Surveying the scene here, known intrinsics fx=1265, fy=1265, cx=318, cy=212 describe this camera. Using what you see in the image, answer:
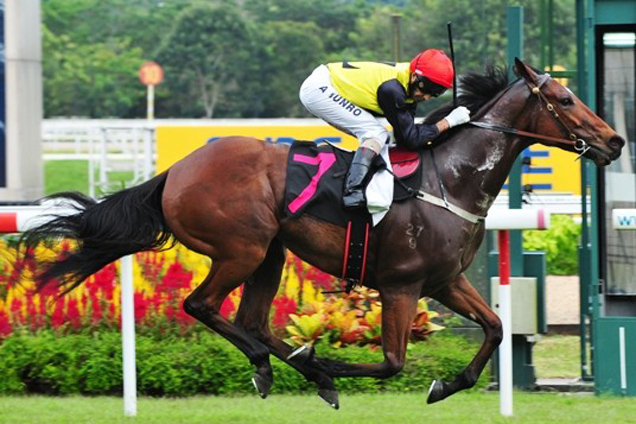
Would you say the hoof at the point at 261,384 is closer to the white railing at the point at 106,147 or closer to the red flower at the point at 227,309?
the red flower at the point at 227,309

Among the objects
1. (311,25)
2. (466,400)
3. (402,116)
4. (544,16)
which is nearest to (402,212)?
(402,116)

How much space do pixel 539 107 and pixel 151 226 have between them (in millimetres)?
2038

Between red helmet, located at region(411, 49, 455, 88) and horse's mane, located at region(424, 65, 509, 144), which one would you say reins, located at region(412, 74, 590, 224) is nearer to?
horse's mane, located at region(424, 65, 509, 144)

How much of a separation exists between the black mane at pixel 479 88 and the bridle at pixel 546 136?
0.19 m

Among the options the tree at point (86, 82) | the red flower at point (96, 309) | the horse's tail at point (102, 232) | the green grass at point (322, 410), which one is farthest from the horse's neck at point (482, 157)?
the tree at point (86, 82)

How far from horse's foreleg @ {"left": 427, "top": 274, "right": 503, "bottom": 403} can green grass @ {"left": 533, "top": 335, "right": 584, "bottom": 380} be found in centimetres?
186

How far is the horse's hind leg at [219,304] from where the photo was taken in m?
6.24

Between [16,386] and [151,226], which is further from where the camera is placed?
[16,386]

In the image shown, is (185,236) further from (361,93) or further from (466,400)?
(466,400)

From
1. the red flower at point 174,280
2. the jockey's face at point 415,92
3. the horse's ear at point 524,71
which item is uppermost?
the horse's ear at point 524,71

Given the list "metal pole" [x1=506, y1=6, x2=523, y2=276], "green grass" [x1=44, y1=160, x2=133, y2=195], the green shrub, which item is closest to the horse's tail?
"metal pole" [x1=506, y1=6, x2=523, y2=276]

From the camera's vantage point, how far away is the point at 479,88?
6543mm

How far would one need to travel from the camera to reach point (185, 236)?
6.30 meters

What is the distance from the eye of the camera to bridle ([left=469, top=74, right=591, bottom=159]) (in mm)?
6262
